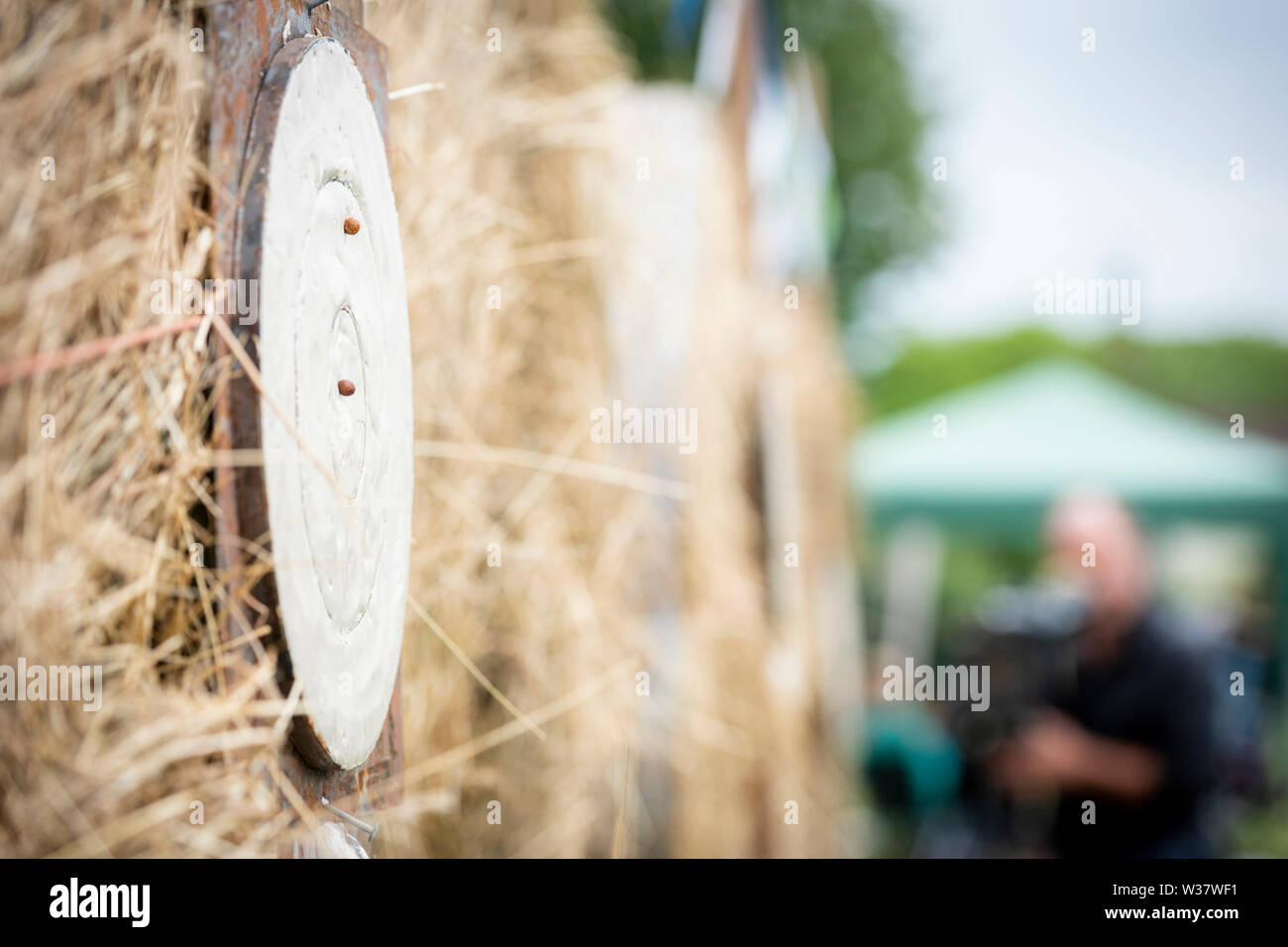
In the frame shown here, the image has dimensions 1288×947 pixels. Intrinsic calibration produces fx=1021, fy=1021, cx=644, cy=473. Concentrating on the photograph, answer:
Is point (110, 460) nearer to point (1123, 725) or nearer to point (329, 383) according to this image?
point (329, 383)

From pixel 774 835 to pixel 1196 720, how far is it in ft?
3.64

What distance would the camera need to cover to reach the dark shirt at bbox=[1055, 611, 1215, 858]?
254 cm

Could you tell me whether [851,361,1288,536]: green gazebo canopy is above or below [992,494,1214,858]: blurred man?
above

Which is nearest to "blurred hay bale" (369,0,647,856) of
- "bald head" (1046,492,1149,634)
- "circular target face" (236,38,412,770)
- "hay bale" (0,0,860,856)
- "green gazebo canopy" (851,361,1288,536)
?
"hay bale" (0,0,860,856)

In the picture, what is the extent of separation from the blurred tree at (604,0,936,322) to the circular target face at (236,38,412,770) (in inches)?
390

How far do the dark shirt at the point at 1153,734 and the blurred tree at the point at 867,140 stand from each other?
8.28 meters

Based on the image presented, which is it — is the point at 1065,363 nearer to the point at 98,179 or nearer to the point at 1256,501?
the point at 1256,501

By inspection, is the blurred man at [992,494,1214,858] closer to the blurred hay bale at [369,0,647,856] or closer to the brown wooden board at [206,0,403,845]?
the blurred hay bale at [369,0,647,856]

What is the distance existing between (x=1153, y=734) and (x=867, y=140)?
1004 cm

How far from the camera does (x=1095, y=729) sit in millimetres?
2818

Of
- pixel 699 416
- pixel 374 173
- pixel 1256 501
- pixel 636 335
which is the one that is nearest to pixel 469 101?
pixel 636 335

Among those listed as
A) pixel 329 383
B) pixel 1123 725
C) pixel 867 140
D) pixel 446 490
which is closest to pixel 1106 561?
pixel 1123 725

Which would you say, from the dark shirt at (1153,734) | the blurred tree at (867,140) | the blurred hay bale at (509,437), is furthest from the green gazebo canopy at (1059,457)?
the blurred tree at (867,140)

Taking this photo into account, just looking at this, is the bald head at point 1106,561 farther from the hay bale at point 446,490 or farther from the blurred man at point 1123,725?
the hay bale at point 446,490
